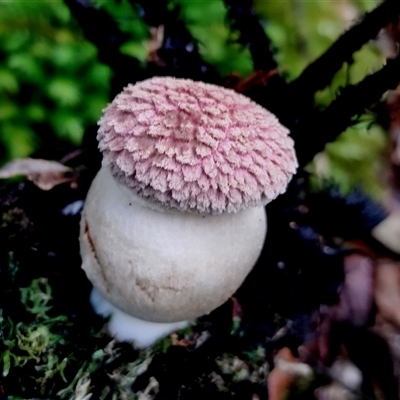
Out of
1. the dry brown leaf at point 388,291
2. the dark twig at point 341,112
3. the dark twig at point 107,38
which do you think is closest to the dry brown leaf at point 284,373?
the dry brown leaf at point 388,291

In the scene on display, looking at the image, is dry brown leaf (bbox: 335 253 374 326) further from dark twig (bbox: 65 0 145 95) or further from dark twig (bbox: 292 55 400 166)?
dark twig (bbox: 65 0 145 95)

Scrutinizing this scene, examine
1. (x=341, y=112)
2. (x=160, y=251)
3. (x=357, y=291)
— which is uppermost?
(x=341, y=112)

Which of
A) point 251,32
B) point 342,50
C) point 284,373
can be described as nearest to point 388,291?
point 284,373

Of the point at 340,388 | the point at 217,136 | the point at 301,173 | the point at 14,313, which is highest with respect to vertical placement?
the point at 217,136

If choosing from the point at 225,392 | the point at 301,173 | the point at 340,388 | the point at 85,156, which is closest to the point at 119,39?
the point at 85,156

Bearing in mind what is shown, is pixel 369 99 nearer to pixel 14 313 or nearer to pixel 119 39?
pixel 119 39

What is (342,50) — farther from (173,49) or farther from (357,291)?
(357,291)
